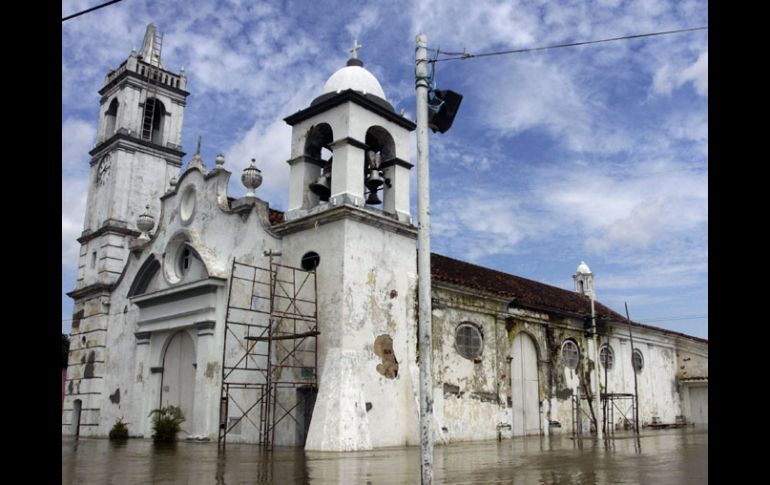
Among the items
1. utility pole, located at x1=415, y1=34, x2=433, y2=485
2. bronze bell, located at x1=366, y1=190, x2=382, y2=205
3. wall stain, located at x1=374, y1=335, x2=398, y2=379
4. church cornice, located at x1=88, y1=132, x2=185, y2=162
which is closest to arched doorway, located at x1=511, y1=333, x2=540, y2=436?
wall stain, located at x1=374, y1=335, x2=398, y2=379

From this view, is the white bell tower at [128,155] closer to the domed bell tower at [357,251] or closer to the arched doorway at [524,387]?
the domed bell tower at [357,251]

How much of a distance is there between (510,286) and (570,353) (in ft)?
10.9

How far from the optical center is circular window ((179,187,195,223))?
21.1 m

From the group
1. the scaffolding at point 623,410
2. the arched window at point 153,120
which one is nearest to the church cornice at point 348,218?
the arched window at point 153,120

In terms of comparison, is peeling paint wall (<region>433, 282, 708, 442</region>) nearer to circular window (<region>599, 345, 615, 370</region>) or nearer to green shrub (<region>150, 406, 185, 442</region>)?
circular window (<region>599, 345, 615, 370</region>)

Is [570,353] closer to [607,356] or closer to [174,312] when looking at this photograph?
[607,356]

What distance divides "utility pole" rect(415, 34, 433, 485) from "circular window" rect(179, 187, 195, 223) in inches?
599

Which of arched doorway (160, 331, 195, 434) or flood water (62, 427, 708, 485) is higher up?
arched doorway (160, 331, 195, 434)

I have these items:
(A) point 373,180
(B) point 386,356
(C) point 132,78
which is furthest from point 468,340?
(C) point 132,78

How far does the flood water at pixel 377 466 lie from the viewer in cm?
920

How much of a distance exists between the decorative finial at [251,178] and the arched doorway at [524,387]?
32.7ft

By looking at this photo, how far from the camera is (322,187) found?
57.4ft

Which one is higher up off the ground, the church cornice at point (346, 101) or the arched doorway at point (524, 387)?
the church cornice at point (346, 101)
